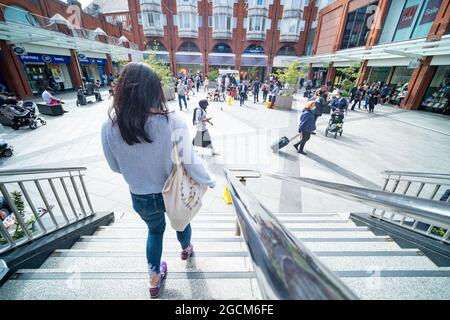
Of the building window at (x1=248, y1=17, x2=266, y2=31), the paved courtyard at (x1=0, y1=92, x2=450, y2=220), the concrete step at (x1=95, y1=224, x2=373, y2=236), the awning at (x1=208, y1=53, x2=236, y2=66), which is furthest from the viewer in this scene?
the awning at (x1=208, y1=53, x2=236, y2=66)

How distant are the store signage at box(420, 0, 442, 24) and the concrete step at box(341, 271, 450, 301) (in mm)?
20330

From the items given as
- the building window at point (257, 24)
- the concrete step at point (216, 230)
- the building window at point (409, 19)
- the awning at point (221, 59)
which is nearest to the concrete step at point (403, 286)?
the concrete step at point (216, 230)

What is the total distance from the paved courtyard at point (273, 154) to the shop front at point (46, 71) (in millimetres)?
9885

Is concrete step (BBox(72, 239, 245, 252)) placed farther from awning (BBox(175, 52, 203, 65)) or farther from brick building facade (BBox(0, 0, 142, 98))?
awning (BBox(175, 52, 203, 65))

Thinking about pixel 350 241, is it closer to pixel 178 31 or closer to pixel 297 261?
pixel 297 261

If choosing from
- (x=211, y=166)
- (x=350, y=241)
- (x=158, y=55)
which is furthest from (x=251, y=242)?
(x=158, y=55)

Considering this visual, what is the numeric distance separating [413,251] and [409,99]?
1850 cm

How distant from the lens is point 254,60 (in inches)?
1211

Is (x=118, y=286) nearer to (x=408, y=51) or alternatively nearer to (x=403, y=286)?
(x=403, y=286)

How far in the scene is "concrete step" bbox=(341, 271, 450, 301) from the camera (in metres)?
1.51

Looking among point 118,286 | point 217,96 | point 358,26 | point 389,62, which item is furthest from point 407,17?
point 118,286

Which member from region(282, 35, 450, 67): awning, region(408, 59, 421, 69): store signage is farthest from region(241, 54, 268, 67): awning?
region(408, 59, 421, 69): store signage

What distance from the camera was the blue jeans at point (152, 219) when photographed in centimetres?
149

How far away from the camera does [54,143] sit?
6711 mm
